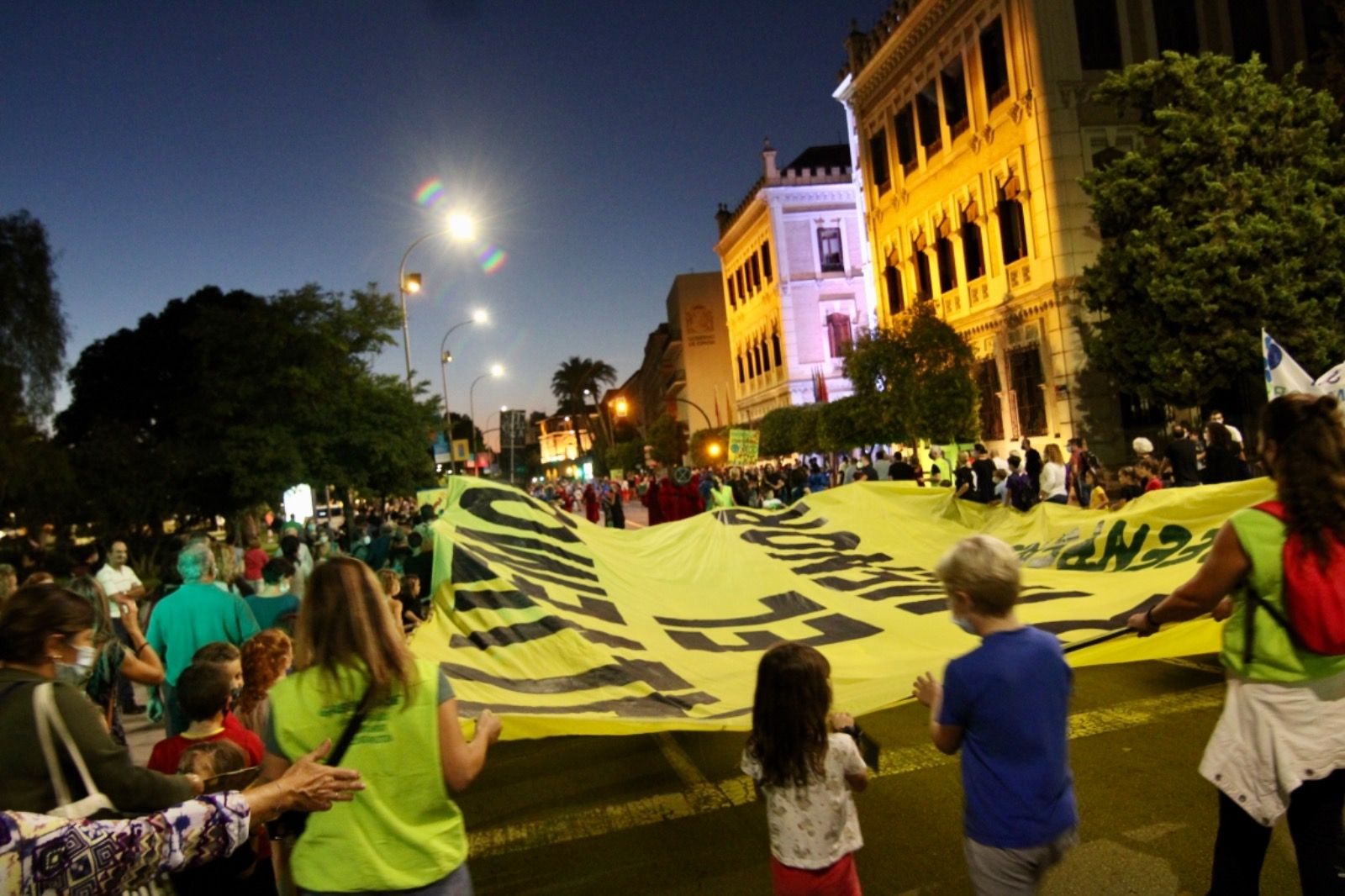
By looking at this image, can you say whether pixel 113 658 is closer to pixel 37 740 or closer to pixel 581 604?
pixel 581 604

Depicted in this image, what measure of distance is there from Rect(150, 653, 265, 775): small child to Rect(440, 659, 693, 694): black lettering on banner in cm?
166

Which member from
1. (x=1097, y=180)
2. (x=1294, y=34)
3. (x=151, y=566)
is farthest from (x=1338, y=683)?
(x=151, y=566)

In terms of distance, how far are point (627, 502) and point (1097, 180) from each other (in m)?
39.4

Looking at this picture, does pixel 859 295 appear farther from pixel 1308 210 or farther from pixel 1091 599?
pixel 1091 599

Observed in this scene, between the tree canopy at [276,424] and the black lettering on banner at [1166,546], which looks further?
the tree canopy at [276,424]

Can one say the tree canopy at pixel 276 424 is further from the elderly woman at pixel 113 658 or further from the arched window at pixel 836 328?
the arched window at pixel 836 328

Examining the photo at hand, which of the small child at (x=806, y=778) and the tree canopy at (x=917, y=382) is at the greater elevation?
the tree canopy at (x=917, y=382)

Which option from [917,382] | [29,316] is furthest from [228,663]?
[29,316]

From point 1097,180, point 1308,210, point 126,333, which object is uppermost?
point 126,333

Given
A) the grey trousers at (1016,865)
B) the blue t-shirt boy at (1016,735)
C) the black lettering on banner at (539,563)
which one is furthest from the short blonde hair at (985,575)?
the black lettering on banner at (539,563)

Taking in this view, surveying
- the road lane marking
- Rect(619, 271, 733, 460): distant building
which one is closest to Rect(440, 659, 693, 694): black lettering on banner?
the road lane marking

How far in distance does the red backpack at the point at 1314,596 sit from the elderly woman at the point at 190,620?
623 centimetres

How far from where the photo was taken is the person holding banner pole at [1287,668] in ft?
10.5

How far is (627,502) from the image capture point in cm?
5891
